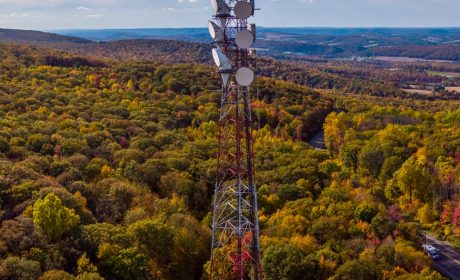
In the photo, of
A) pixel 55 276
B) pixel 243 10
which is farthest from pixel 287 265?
pixel 243 10

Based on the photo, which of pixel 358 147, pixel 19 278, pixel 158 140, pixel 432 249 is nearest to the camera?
pixel 19 278

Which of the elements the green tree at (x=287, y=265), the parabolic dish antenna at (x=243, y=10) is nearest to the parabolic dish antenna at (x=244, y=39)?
the parabolic dish antenna at (x=243, y=10)

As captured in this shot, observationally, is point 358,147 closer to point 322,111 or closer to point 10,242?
point 322,111

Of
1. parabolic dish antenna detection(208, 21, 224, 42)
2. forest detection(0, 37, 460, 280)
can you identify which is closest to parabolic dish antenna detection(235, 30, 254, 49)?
parabolic dish antenna detection(208, 21, 224, 42)

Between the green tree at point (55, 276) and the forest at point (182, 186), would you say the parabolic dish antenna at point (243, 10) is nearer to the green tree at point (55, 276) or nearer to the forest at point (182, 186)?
the forest at point (182, 186)

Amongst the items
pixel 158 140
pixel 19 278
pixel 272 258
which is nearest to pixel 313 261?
pixel 272 258

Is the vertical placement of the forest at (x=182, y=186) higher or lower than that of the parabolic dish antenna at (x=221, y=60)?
lower
